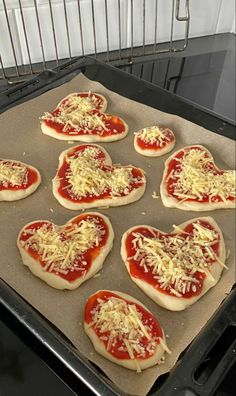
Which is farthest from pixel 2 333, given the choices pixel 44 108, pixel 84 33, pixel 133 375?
pixel 84 33

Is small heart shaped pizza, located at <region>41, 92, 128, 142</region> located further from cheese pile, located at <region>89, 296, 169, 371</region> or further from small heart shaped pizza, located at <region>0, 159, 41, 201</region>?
cheese pile, located at <region>89, 296, 169, 371</region>

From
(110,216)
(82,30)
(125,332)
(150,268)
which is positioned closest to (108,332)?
(125,332)

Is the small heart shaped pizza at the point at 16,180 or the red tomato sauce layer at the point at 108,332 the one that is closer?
the red tomato sauce layer at the point at 108,332

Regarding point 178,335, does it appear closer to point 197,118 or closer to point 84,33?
point 197,118

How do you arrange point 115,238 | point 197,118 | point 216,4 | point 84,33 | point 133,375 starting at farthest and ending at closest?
point 216,4
point 84,33
point 197,118
point 115,238
point 133,375

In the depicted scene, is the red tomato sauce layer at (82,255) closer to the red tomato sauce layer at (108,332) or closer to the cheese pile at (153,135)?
the red tomato sauce layer at (108,332)

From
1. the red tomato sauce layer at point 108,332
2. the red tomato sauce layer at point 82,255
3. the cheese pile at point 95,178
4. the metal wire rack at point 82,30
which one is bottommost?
the red tomato sauce layer at point 108,332

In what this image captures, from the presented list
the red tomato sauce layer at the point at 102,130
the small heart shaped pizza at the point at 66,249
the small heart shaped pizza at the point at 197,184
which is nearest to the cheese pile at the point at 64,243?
the small heart shaped pizza at the point at 66,249
